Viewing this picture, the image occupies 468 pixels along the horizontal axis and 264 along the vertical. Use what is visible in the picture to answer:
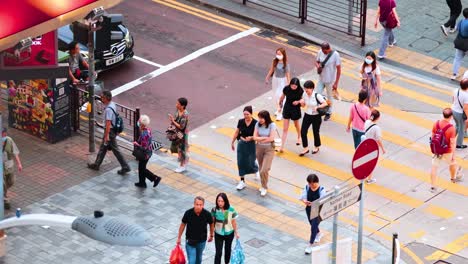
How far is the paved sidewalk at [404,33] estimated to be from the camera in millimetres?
26453

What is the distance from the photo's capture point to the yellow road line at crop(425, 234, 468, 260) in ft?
62.7

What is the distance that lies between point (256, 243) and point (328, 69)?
5260 millimetres

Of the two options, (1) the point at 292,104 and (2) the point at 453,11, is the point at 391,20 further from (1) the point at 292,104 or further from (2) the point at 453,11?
(1) the point at 292,104

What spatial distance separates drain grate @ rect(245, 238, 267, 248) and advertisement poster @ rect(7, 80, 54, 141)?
5.06 metres

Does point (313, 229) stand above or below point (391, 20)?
below

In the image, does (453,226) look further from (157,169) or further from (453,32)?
(453,32)

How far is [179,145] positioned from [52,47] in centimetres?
451

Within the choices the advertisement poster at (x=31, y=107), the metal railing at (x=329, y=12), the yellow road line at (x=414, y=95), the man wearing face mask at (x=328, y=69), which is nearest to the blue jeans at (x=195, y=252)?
the advertisement poster at (x=31, y=107)

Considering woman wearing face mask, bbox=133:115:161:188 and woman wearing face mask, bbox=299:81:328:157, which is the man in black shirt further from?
woman wearing face mask, bbox=299:81:328:157

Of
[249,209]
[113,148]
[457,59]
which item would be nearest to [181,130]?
[113,148]

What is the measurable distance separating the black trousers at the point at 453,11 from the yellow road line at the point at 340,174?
277 inches

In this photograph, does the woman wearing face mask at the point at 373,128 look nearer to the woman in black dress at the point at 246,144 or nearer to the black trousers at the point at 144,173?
the woman in black dress at the point at 246,144

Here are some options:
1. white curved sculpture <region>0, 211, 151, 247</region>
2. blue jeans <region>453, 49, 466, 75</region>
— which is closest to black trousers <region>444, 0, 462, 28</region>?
blue jeans <region>453, 49, 466, 75</region>

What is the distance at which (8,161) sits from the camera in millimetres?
19859
